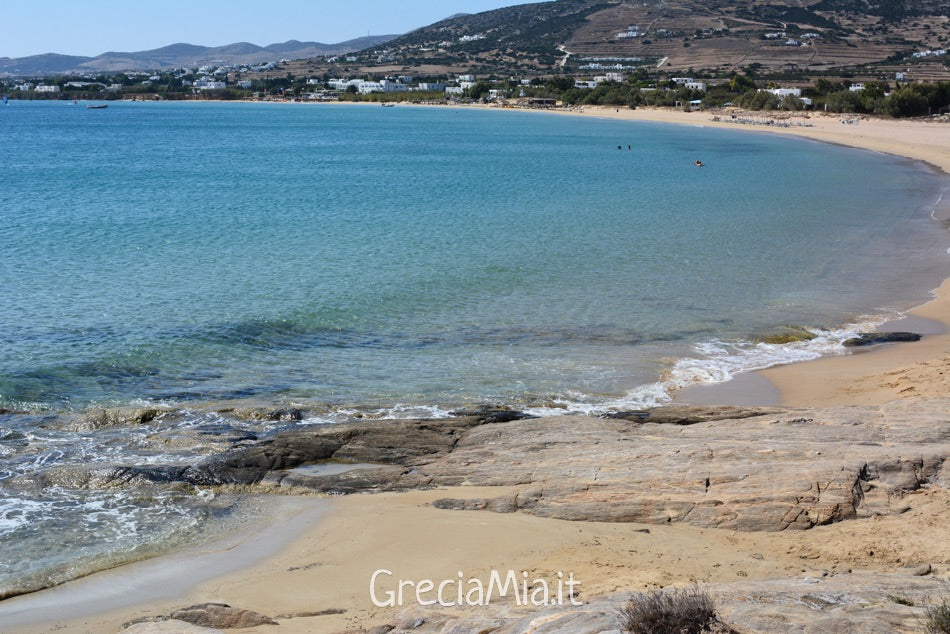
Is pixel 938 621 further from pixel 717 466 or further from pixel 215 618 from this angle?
pixel 215 618

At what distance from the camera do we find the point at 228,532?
10.1 meters

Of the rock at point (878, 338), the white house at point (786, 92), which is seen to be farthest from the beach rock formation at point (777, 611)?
the white house at point (786, 92)

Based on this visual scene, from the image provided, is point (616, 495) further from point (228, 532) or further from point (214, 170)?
point (214, 170)

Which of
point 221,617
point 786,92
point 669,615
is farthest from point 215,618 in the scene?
point 786,92

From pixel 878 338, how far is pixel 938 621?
1331 centimetres

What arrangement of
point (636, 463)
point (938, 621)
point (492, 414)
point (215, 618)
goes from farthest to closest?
1. point (492, 414)
2. point (636, 463)
3. point (215, 618)
4. point (938, 621)

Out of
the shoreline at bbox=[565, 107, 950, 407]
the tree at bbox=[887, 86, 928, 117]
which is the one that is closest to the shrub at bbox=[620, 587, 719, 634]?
the shoreline at bbox=[565, 107, 950, 407]

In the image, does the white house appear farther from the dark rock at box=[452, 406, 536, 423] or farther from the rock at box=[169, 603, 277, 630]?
the rock at box=[169, 603, 277, 630]

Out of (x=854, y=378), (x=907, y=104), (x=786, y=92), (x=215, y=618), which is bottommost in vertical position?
(x=215, y=618)

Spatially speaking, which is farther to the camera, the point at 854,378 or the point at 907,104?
the point at 907,104

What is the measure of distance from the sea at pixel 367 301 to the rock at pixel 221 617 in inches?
75.7

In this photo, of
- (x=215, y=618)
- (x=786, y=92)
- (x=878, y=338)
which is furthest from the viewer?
(x=786, y=92)

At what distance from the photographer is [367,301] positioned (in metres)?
21.1

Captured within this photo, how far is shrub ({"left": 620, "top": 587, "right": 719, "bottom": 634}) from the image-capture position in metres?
5.95
